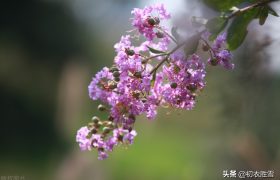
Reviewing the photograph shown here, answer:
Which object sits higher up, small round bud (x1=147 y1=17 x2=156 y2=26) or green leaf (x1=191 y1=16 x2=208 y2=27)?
small round bud (x1=147 y1=17 x2=156 y2=26)

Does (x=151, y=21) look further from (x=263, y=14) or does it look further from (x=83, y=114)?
(x=83, y=114)

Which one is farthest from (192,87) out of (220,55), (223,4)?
(223,4)

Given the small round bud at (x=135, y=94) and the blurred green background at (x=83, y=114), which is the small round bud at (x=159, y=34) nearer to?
the small round bud at (x=135, y=94)

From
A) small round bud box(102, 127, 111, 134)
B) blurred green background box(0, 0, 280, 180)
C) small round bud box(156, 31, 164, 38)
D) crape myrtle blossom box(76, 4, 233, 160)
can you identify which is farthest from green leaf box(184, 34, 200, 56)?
blurred green background box(0, 0, 280, 180)

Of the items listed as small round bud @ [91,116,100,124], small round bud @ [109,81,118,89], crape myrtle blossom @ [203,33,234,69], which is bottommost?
small round bud @ [91,116,100,124]

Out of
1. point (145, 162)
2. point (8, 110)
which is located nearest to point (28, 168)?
point (145, 162)

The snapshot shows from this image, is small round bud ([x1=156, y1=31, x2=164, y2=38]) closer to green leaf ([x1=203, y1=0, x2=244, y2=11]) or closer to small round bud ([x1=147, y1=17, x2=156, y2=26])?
small round bud ([x1=147, y1=17, x2=156, y2=26])
